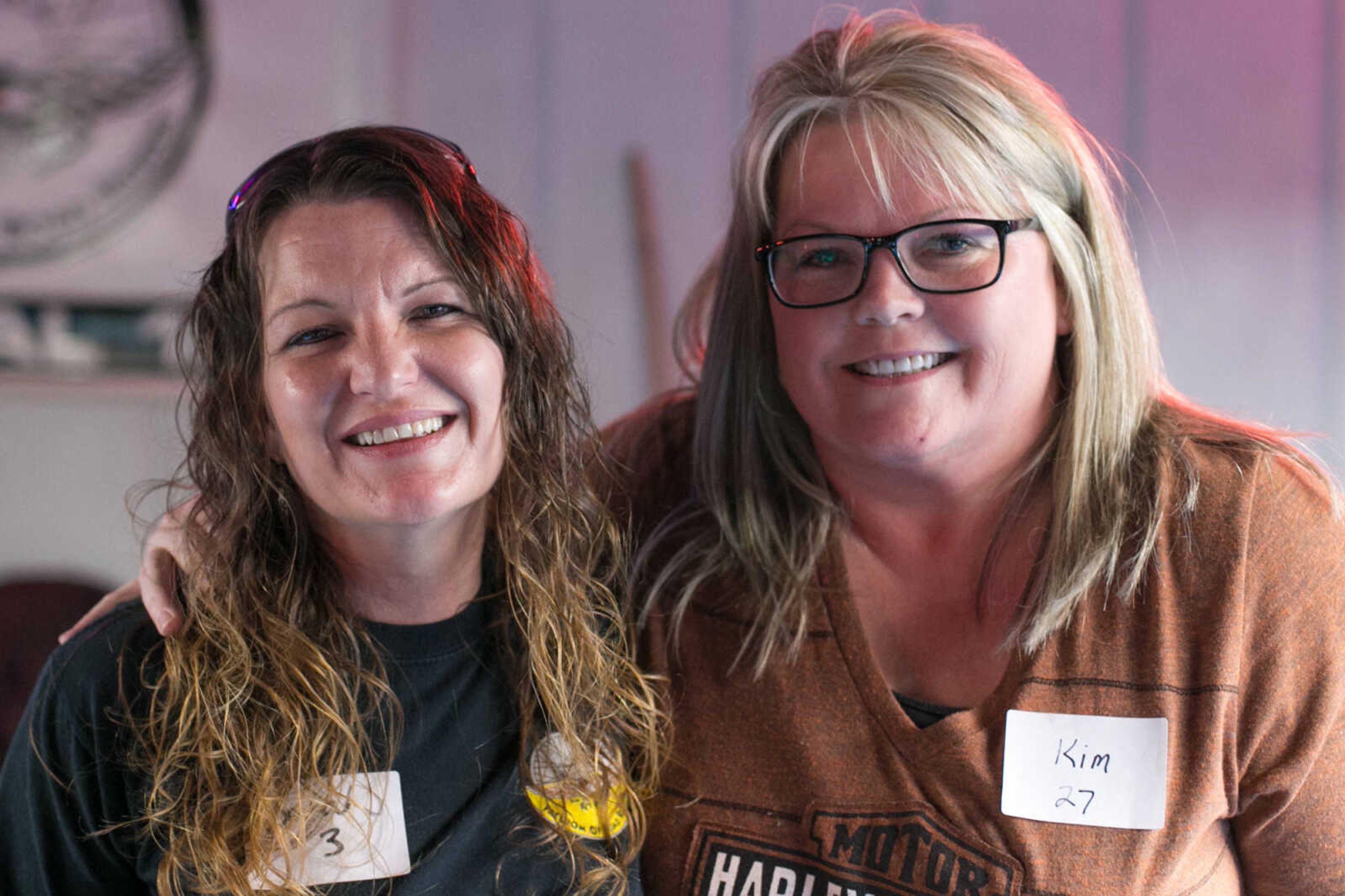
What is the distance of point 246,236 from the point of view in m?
1.28

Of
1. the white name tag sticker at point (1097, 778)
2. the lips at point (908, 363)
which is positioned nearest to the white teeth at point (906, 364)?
the lips at point (908, 363)

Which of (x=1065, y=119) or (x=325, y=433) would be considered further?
(x=1065, y=119)

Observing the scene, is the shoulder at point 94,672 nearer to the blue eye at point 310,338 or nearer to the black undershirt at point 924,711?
the blue eye at point 310,338

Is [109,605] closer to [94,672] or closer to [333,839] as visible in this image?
[94,672]

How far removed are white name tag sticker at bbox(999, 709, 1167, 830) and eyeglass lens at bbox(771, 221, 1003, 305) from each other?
1.82 feet

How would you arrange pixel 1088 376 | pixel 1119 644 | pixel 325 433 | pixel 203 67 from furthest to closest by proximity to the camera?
pixel 203 67 < pixel 1088 376 < pixel 1119 644 < pixel 325 433

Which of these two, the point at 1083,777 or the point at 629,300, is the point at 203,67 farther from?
the point at 1083,777

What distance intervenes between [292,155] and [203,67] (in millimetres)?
1677

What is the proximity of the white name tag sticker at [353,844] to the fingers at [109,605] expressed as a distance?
0.38 meters

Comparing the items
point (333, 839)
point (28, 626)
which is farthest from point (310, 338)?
point (28, 626)

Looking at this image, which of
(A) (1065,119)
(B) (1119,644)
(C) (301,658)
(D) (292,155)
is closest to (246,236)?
(D) (292,155)

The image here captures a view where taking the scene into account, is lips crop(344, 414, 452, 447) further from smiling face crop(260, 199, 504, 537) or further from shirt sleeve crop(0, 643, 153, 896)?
shirt sleeve crop(0, 643, 153, 896)

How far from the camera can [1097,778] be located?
1303 millimetres

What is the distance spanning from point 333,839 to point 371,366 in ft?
1.78
